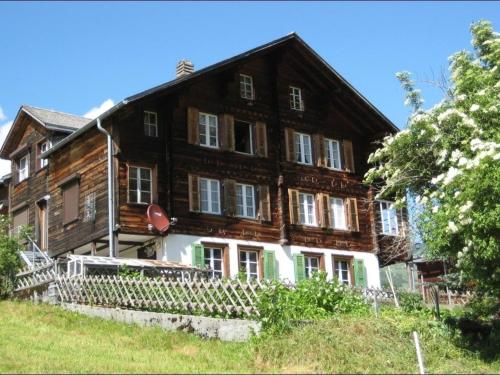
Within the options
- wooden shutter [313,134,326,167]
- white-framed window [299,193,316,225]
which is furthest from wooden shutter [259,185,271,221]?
wooden shutter [313,134,326,167]

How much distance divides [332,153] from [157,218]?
32.7 feet

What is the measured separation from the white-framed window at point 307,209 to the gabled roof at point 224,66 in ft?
16.4

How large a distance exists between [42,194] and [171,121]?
679 cm

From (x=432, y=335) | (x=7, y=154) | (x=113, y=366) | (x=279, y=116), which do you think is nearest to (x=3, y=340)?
(x=113, y=366)

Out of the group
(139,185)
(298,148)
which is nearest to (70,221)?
(139,185)

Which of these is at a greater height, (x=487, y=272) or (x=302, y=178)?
(x=302, y=178)

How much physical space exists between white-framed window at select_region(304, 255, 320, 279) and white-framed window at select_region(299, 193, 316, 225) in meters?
1.40

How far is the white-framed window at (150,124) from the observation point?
26.7 meters

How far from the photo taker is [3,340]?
14.7 metres

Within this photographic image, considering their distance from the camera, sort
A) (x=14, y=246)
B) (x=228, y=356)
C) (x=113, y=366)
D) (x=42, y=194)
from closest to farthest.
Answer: (x=113, y=366), (x=228, y=356), (x=14, y=246), (x=42, y=194)

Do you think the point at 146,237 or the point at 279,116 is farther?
the point at 279,116

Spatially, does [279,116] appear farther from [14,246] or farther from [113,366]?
[113,366]

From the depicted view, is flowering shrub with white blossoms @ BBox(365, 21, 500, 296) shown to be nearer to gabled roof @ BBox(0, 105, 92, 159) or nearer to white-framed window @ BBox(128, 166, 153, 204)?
white-framed window @ BBox(128, 166, 153, 204)

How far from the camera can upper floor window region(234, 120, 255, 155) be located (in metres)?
29.6
